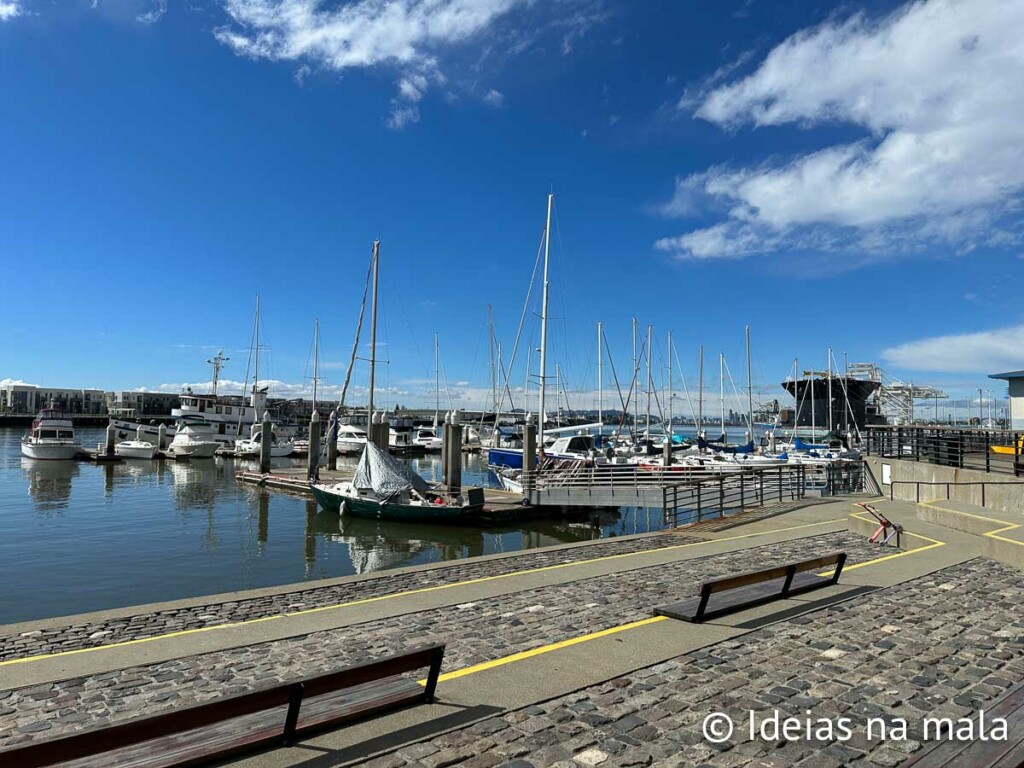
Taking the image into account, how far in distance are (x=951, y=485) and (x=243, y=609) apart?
20352mm

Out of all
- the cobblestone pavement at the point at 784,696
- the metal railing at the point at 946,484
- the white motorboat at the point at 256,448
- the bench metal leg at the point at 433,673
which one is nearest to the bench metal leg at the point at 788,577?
the cobblestone pavement at the point at 784,696

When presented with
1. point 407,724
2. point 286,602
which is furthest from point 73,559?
point 407,724

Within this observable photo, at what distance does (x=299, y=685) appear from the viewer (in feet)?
15.5

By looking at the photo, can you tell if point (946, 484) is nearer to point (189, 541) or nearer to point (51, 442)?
point (189, 541)

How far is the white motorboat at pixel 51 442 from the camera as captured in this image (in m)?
53.8

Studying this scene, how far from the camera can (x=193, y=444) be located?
61.3 meters

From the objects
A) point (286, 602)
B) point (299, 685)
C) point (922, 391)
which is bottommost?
point (286, 602)

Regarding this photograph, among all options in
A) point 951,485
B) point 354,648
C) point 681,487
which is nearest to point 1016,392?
point 951,485

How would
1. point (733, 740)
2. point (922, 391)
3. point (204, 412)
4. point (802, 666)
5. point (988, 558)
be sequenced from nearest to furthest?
point (733, 740) → point (802, 666) → point (988, 558) → point (204, 412) → point (922, 391)

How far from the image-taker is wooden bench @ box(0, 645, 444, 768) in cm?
388

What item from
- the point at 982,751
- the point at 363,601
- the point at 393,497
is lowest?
the point at 393,497

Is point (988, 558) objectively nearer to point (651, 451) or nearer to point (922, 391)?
point (651, 451)

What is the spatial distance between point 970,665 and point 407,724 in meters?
5.89

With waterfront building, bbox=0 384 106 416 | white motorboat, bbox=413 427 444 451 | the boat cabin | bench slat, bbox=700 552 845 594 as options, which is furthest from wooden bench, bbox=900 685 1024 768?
waterfront building, bbox=0 384 106 416
